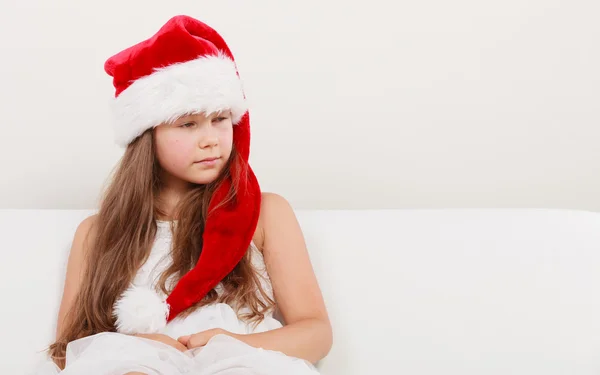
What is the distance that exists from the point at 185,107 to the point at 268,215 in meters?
0.30

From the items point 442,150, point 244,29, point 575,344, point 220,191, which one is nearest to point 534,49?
point 442,150

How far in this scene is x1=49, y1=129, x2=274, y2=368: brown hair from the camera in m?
1.63

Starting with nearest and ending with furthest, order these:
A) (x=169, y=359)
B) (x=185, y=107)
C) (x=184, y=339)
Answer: (x=169, y=359)
(x=184, y=339)
(x=185, y=107)

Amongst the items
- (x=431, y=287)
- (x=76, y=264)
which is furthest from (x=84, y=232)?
(x=431, y=287)

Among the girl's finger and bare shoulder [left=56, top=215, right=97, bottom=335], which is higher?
bare shoulder [left=56, top=215, right=97, bottom=335]

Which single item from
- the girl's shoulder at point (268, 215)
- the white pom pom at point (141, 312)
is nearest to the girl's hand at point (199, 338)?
the white pom pom at point (141, 312)

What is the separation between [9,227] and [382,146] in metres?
1.07

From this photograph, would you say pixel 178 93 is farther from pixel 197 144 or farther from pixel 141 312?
pixel 141 312

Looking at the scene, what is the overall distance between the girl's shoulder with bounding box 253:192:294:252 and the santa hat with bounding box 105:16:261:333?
0.04m

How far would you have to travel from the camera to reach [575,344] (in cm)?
170

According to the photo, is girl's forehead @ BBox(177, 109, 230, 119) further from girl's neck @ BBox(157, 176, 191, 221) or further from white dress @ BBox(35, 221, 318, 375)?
white dress @ BBox(35, 221, 318, 375)

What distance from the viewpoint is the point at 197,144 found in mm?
1624

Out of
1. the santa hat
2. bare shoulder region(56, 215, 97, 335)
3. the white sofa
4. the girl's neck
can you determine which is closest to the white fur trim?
the santa hat

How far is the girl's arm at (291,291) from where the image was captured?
4.99ft
